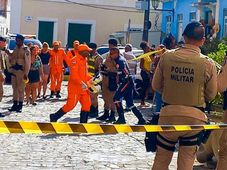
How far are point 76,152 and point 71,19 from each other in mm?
33666

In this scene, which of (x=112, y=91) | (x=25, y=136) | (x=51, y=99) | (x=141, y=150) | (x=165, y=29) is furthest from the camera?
(x=165, y=29)

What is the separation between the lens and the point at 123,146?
10.4 m

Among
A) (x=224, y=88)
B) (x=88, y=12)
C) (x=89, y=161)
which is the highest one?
(x=88, y=12)

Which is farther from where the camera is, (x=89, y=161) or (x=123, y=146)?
(x=123, y=146)

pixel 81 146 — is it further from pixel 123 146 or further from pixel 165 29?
pixel 165 29

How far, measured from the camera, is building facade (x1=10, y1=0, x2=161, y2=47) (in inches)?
1645

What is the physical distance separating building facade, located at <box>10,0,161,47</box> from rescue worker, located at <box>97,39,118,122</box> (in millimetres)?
28643

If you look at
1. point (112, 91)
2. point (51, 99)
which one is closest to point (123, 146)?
point (112, 91)

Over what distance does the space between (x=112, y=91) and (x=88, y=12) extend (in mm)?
30195

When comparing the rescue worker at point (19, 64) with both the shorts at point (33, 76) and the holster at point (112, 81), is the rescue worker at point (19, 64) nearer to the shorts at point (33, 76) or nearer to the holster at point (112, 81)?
the shorts at point (33, 76)

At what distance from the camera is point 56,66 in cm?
1861

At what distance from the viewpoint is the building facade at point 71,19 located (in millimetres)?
41781

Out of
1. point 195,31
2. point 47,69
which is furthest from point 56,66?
point 195,31

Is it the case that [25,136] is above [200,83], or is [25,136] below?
below
